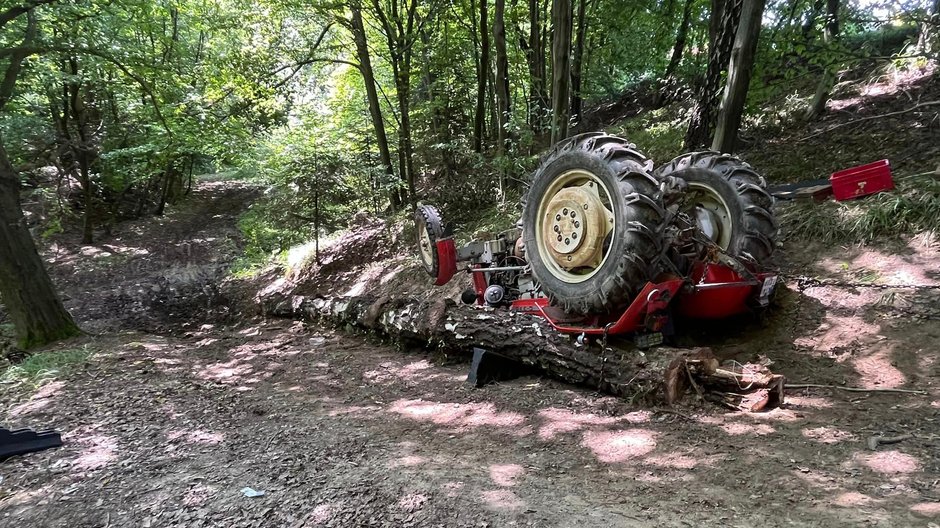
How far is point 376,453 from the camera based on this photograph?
320cm

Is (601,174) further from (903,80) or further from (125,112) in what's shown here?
(125,112)

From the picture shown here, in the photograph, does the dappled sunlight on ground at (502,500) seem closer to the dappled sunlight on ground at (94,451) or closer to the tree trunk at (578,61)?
the dappled sunlight on ground at (94,451)

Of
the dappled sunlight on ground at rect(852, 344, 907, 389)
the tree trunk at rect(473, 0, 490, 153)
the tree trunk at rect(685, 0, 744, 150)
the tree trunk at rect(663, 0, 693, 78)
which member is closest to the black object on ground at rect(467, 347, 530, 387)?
the dappled sunlight on ground at rect(852, 344, 907, 389)

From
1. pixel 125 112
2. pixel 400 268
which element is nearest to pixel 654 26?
pixel 400 268

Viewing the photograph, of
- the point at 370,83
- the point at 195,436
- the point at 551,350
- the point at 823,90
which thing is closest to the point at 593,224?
the point at 551,350

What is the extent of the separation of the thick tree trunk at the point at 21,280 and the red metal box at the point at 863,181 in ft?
30.7

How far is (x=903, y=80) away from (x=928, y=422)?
23.2 feet

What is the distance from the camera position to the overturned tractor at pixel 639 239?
3684mm

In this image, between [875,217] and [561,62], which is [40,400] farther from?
[875,217]

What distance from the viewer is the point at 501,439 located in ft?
11.1

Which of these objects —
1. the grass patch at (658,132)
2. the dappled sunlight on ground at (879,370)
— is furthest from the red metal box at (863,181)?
the grass patch at (658,132)

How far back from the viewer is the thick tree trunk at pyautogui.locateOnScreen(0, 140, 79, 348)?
20.9 ft

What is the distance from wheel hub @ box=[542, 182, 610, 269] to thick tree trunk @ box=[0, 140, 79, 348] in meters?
6.46

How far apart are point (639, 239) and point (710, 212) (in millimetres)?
1373
